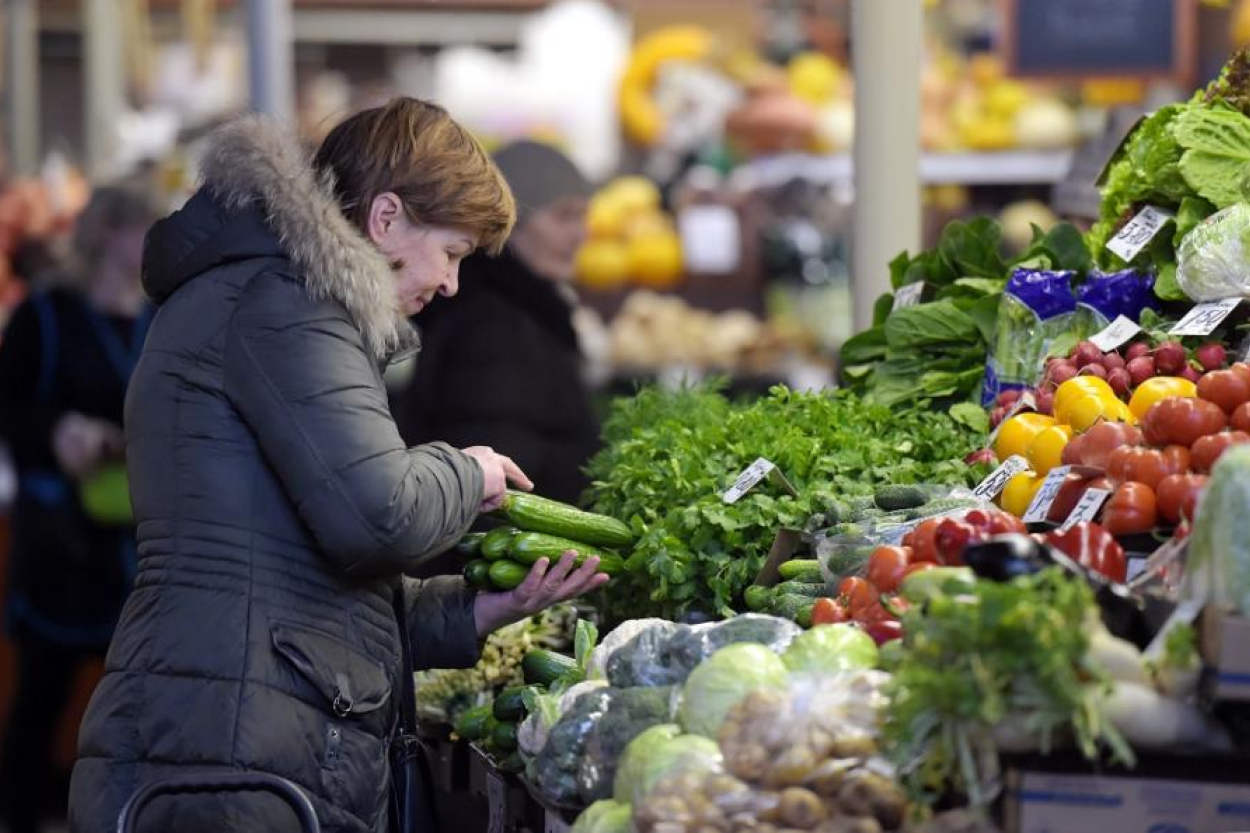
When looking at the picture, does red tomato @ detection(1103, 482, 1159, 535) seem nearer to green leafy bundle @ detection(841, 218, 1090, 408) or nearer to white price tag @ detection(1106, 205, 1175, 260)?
white price tag @ detection(1106, 205, 1175, 260)

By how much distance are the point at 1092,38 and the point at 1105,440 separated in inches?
220

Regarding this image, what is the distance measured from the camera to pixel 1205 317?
373cm

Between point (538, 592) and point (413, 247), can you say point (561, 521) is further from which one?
point (413, 247)

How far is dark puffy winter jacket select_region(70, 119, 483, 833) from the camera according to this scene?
10.1 feet

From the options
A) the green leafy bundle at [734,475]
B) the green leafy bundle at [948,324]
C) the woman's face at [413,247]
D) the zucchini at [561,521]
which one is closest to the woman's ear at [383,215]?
the woman's face at [413,247]

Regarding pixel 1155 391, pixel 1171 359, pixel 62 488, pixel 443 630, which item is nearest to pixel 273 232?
pixel 443 630

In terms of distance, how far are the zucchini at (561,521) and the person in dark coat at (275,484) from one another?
312 mm

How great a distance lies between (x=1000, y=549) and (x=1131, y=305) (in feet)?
5.65

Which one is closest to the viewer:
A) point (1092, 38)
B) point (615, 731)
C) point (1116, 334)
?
point (615, 731)

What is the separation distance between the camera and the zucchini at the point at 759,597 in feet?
11.4

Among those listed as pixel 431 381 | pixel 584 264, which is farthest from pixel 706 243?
pixel 431 381

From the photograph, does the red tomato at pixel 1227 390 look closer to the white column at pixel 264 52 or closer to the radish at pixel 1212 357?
the radish at pixel 1212 357

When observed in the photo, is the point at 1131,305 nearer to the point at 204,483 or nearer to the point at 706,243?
the point at 204,483

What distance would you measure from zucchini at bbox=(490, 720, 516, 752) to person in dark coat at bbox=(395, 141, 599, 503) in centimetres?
174
